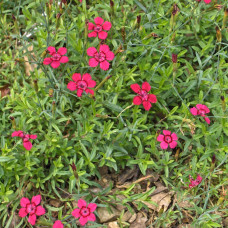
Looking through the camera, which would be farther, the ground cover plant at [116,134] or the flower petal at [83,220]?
the ground cover plant at [116,134]

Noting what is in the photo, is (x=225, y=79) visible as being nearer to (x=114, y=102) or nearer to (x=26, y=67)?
(x=114, y=102)

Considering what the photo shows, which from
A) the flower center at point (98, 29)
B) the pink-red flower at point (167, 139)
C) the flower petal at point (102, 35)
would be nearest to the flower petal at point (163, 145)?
the pink-red flower at point (167, 139)

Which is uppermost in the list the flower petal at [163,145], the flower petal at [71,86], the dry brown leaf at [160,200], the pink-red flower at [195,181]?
the flower petal at [71,86]

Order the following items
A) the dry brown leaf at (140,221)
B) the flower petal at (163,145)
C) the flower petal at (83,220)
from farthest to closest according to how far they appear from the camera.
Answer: the dry brown leaf at (140,221) → the flower petal at (163,145) → the flower petal at (83,220)

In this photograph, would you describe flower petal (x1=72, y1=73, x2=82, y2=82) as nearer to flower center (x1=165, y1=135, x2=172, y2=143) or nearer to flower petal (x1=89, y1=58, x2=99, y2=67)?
flower petal (x1=89, y1=58, x2=99, y2=67)

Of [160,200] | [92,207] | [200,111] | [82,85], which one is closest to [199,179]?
[160,200]

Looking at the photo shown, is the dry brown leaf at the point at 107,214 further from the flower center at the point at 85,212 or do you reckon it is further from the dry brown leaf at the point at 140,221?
the flower center at the point at 85,212

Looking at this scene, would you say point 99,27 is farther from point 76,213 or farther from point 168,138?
point 76,213

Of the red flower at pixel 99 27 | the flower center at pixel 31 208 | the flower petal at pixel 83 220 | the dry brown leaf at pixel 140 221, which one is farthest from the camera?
the red flower at pixel 99 27
